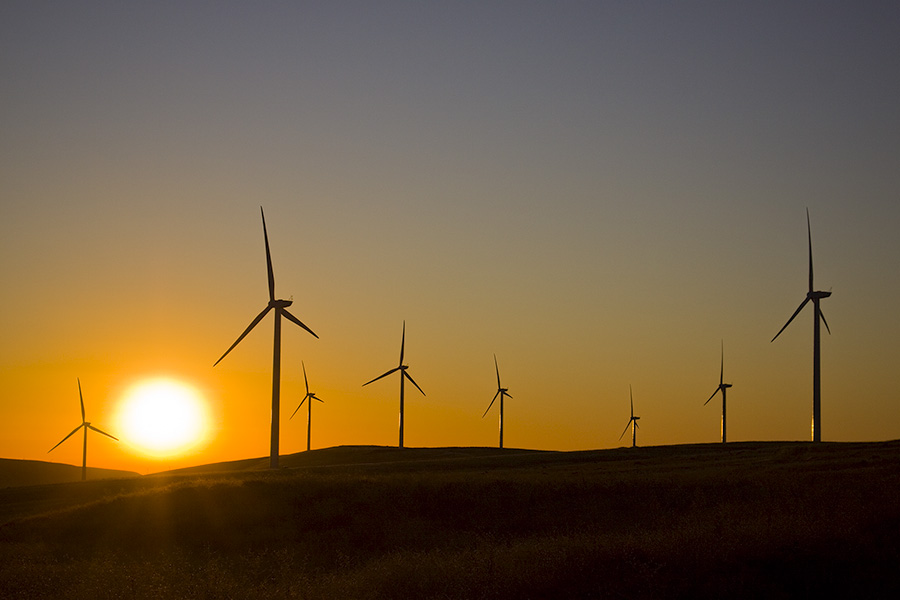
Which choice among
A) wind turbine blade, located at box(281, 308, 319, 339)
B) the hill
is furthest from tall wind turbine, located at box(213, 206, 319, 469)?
the hill

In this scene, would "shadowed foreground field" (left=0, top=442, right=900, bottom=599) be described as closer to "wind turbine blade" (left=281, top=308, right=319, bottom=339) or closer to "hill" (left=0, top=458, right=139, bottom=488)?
"wind turbine blade" (left=281, top=308, right=319, bottom=339)

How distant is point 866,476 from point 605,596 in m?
24.2

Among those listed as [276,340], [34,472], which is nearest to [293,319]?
[276,340]

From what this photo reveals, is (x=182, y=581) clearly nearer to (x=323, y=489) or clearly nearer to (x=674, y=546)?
(x=674, y=546)

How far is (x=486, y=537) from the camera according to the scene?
3200 centimetres

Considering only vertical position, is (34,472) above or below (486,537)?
above

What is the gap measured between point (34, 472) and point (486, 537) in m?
137

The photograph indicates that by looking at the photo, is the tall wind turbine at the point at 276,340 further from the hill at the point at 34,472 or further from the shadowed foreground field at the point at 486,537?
the hill at the point at 34,472

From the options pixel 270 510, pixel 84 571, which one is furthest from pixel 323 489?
pixel 84 571

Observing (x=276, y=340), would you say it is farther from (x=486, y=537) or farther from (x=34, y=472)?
(x=34, y=472)

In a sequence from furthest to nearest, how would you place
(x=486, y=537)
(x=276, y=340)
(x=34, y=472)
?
1. (x=34, y=472)
2. (x=276, y=340)
3. (x=486, y=537)

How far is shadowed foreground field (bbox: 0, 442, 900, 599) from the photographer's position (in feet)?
60.1

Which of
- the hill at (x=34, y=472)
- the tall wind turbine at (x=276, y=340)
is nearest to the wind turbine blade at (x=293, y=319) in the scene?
the tall wind turbine at (x=276, y=340)

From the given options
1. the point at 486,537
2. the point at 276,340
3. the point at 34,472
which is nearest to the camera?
the point at 486,537
